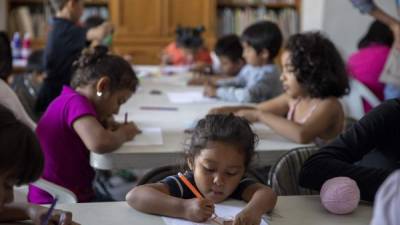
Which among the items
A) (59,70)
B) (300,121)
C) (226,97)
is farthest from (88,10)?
(300,121)

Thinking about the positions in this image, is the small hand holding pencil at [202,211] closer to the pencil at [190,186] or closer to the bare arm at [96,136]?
the pencil at [190,186]

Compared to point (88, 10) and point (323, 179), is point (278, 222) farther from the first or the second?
point (88, 10)

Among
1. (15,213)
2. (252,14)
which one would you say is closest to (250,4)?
(252,14)

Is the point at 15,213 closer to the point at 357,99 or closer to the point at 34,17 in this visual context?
the point at 357,99

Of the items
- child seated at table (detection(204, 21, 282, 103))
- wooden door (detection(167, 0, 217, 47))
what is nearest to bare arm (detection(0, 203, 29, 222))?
child seated at table (detection(204, 21, 282, 103))

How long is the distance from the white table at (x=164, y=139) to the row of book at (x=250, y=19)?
8.70 feet

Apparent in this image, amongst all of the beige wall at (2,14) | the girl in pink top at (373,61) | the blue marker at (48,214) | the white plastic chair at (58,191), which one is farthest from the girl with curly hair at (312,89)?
the beige wall at (2,14)

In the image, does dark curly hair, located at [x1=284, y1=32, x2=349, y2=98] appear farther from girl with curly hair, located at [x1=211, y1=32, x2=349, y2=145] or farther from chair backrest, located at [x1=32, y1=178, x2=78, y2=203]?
chair backrest, located at [x1=32, y1=178, x2=78, y2=203]

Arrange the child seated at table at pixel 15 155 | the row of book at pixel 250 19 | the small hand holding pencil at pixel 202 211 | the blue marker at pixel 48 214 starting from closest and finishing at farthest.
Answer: the child seated at table at pixel 15 155 → the blue marker at pixel 48 214 → the small hand holding pencil at pixel 202 211 → the row of book at pixel 250 19

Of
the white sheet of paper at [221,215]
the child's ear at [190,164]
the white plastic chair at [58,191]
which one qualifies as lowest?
the white plastic chair at [58,191]

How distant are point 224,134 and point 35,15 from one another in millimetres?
4779

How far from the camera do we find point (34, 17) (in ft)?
19.2

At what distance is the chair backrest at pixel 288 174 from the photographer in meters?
1.86

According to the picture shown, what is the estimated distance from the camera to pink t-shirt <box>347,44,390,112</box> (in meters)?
3.55
